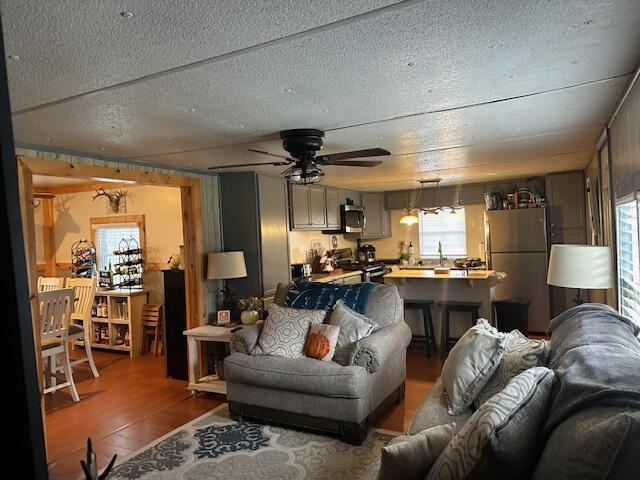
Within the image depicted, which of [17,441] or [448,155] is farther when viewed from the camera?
[448,155]

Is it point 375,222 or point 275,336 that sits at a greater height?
point 375,222

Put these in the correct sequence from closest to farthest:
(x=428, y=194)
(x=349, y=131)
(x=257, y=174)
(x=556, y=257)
Answer: 1. (x=556, y=257)
2. (x=349, y=131)
3. (x=257, y=174)
4. (x=428, y=194)

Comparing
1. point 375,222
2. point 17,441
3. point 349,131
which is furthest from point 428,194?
point 17,441

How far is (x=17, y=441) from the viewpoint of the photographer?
0.47 metres

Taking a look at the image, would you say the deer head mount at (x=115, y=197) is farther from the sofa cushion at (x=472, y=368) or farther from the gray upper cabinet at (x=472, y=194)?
the sofa cushion at (x=472, y=368)

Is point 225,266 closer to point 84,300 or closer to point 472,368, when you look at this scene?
point 84,300

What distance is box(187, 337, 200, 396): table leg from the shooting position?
4242mm

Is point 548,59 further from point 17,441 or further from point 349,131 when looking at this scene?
point 17,441

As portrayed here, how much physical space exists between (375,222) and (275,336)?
15.2 feet

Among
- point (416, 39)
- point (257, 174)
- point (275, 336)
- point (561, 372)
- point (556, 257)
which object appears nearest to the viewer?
point (561, 372)

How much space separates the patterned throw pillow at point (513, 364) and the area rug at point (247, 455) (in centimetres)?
102

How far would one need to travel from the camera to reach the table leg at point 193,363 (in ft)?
13.9

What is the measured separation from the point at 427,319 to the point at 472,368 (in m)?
2.89

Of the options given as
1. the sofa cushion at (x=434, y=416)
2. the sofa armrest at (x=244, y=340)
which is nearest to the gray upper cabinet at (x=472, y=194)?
the sofa armrest at (x=244, y=340)
